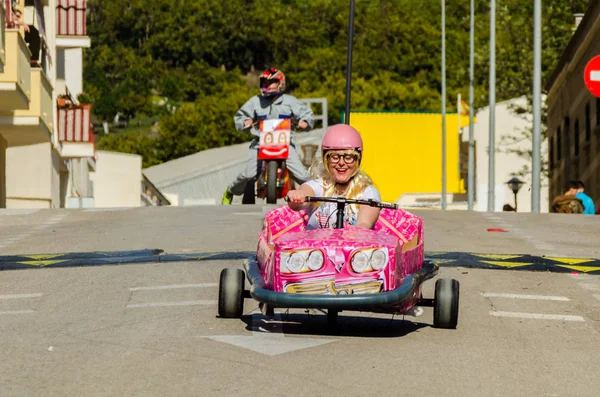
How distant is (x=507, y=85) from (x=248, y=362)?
47.8 metres

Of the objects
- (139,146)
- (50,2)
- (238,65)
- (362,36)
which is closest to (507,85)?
(50,2)

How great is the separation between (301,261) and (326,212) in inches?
38.4

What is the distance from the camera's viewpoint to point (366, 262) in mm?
8266

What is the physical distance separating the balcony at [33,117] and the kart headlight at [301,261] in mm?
27303

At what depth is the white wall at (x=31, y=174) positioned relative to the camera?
1608 inches

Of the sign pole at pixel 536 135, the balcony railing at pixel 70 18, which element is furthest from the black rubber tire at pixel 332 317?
the balcony railing at pixel 70 18

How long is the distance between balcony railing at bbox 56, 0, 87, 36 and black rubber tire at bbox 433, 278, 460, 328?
39122mm

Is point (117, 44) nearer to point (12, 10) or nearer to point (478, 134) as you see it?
point (478, 134)

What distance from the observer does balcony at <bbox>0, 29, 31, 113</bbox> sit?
1218 inches

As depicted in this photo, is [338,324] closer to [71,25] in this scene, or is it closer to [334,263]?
[334,263]

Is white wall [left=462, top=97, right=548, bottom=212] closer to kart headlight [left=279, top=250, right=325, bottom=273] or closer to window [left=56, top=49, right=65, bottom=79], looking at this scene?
window [left=56, top=49, right=65, bottom=79]

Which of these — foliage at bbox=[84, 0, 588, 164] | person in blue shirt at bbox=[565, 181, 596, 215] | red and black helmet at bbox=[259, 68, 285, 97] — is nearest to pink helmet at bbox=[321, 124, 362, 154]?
red and black helmet at bbox=[259, 68, 285, 97]

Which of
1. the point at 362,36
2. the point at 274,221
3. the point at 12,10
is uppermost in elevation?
the point at 362,36

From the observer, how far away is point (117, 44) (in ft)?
514
